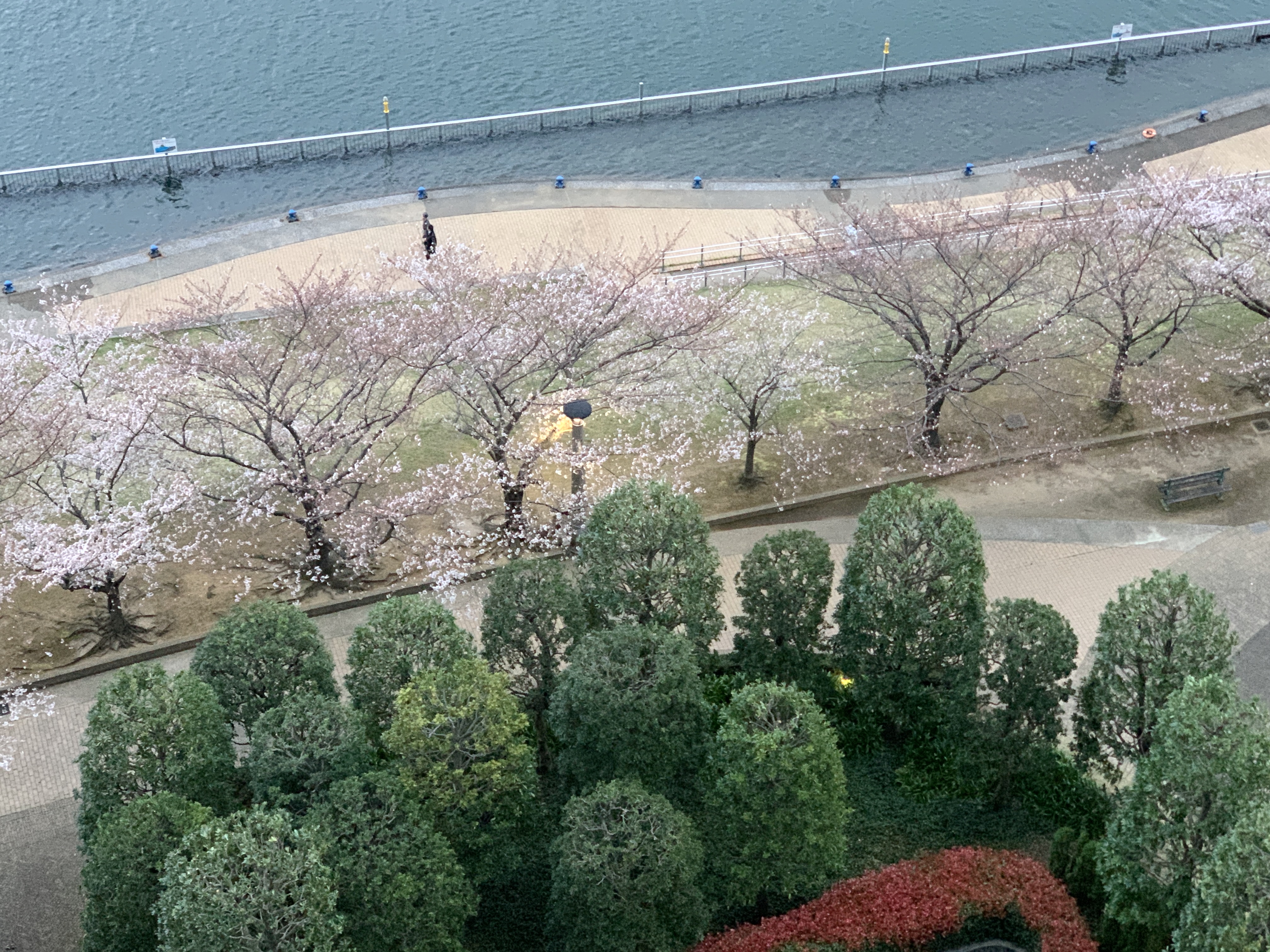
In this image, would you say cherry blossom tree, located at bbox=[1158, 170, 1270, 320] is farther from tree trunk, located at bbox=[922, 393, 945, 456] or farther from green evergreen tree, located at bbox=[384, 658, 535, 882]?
green evergreen tree, located at bbox=[384, 658, 535, 882]

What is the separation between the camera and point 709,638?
1172 inches

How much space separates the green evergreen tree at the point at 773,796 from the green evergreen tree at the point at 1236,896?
6039mm

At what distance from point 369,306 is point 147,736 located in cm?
1641

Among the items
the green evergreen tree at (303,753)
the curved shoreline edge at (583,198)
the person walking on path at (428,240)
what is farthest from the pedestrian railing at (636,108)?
the green evergreen tree at (303,753)

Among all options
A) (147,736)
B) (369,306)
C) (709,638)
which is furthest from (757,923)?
(369,306)

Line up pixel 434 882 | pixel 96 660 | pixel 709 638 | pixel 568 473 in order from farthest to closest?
1. pixel 568 473
2. pixel 96 660
3. pixel 709 638
4. pixel 434 882

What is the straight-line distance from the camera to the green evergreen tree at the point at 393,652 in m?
28.0

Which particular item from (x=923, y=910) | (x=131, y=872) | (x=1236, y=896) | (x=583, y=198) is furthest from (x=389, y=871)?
(x=583, y=198)

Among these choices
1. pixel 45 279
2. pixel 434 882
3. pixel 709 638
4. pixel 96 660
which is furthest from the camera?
pixel 45 279

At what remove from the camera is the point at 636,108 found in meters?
57.1

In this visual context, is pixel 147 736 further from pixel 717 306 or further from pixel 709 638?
pixel 717 306

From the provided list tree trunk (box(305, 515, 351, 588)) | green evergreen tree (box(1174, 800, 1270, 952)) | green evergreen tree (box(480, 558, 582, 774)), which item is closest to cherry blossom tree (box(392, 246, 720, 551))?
tree trunk (box(305, 515, 351, 588))

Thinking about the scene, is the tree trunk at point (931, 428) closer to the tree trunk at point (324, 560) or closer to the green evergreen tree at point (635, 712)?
the green evergreen tree at point (635, 712)

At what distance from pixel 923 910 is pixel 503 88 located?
40.0 meters
